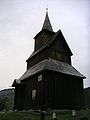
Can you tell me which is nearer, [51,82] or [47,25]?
[51,82]

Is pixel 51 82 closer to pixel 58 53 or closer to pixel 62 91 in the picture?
pixel 62 91

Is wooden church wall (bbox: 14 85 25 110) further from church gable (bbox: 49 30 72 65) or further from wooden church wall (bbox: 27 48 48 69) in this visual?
church gable (bbox: 49 30 72 65)

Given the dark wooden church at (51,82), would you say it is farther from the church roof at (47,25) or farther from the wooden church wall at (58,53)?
the church roof at (47,25)

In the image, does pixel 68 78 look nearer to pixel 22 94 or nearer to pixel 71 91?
Result: pixel 71 91

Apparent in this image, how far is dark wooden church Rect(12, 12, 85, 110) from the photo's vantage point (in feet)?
87.7

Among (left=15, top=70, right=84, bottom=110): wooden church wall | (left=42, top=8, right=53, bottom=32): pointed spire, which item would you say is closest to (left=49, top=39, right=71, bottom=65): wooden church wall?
(left=15, top=70, right=84, bottom=110): wooden church wall

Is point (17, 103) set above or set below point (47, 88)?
below

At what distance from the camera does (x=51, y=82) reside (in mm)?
27250

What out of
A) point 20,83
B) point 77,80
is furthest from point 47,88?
point 20,83

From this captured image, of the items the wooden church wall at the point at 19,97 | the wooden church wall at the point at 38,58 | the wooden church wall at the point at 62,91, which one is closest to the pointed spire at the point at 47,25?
the wooden church wall at the point at 38,58

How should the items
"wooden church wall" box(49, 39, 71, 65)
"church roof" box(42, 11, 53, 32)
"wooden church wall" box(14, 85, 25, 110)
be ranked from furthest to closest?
"church roof" box(42, 11, 53, 32) → "wooden church wall" box(14, 85, 25, 110) → "wooden church wall" box(49, 39, 71, 65)

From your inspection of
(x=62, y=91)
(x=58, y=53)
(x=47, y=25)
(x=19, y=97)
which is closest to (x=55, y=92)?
(x=62, y=91)

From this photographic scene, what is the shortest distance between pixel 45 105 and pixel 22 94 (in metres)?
9.29

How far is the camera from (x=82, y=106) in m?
29.7
